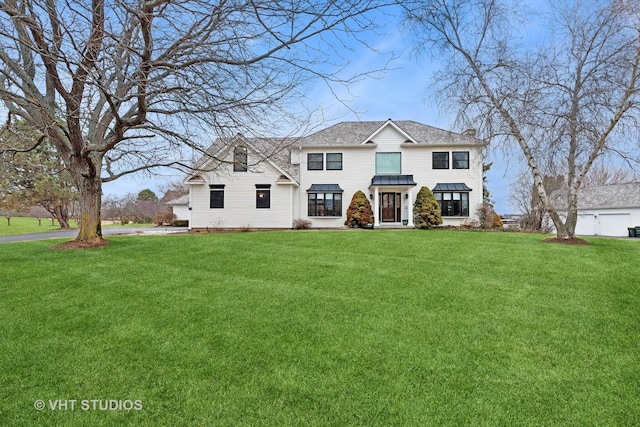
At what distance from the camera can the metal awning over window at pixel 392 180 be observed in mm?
20888

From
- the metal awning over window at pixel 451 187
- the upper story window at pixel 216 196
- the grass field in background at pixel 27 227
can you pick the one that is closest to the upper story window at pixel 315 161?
the upper story window at pixel 216 196

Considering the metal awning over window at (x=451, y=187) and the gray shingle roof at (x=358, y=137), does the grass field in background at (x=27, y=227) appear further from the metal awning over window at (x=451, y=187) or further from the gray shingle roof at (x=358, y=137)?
the metal awning over window at (x=451, y=187)

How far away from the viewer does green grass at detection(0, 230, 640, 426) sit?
2729 mm

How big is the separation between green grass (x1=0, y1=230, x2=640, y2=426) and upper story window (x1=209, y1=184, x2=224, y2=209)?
13375mm

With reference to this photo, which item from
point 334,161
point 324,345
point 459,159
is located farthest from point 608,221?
point 324,345

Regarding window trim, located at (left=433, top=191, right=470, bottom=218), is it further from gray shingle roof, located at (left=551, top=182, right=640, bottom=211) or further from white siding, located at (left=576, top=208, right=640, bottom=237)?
white siding, located at (left=576, top=208, right=640, bottom=237)

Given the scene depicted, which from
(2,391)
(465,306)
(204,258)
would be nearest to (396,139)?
(204,258)

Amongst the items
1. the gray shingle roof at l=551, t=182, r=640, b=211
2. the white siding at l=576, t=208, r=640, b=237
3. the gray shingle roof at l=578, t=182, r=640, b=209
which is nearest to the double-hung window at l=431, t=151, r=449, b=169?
the gray shingle roof at l=551, t=182, r=640, b=211

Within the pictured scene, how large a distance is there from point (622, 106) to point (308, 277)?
12.3 metres

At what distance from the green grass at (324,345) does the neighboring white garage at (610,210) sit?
1007 inches

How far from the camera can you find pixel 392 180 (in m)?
21.2

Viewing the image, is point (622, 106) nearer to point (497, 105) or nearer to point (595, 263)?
point (497, 105)

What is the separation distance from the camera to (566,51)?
12.7 meters

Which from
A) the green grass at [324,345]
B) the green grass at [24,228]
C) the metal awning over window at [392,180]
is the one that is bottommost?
the green grass at [324,345]
